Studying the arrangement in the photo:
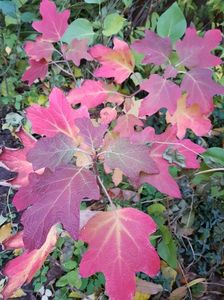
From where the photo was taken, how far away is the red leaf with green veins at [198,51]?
901mm

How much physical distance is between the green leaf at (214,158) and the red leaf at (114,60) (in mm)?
269

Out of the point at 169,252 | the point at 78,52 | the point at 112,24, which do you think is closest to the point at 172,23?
the point at 112,24

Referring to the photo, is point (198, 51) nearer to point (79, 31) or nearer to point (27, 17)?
point (79, 31)

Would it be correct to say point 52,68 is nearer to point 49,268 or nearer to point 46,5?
point 46,5

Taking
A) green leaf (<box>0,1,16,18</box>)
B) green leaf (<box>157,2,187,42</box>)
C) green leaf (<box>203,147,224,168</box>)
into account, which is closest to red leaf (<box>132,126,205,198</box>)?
green leaf (<box>203,147,224,168</box>)

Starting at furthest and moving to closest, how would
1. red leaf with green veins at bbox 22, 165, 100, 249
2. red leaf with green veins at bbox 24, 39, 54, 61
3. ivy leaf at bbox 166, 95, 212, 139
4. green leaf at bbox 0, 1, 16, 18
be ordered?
1. green leaf at bbox 0, 1, 16, 18
2. red leaf with green veins at bbox 24, 39, 54, 61
3. ivy leaf at bbox 166, 95, 212, 139
4. red leaf with green veins at bbox 22, 165, 100, 249

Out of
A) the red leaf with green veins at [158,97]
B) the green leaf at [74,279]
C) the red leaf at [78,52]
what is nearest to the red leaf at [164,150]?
the red leaf with green veins at [158,97]

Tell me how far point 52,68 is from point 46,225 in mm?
1138

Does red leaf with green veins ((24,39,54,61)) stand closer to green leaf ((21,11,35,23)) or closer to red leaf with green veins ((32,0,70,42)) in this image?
red leaf with green veins ((32,0,70,42))

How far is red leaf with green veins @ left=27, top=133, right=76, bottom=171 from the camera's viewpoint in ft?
2.17

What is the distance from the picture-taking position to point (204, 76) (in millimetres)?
886

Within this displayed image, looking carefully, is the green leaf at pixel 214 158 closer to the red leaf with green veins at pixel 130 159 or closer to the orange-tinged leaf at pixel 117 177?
the orange-tinged leaf at pixel 117 177

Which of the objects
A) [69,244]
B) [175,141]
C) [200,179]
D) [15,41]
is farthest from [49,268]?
[15,41]

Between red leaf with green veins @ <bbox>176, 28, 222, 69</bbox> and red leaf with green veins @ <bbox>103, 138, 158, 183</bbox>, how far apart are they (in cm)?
31
